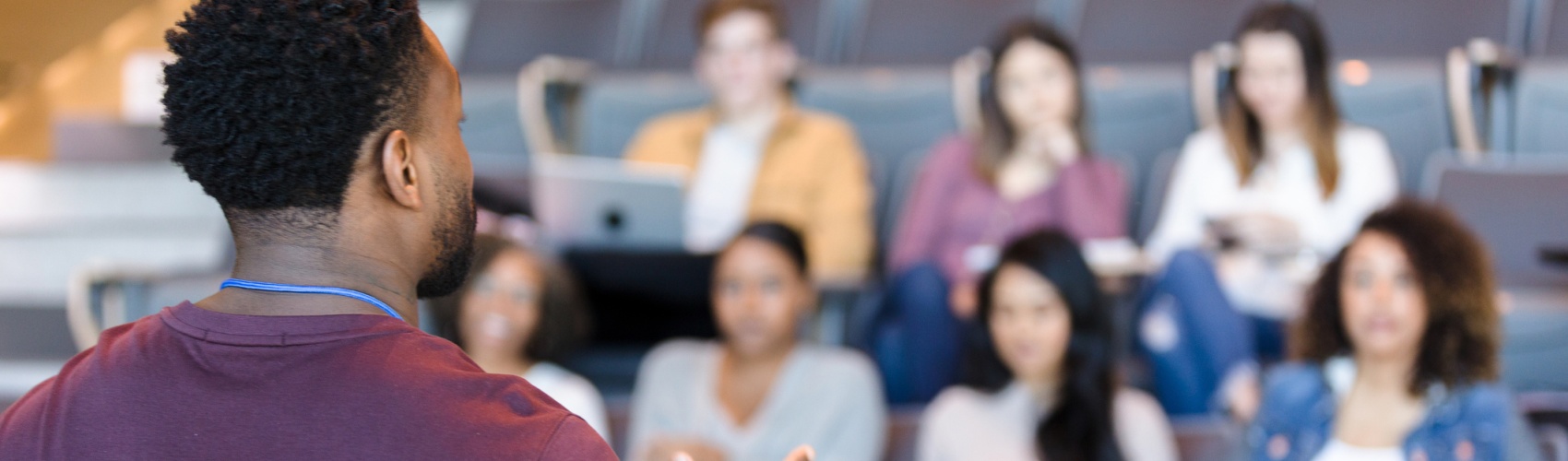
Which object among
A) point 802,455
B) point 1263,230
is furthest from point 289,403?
point 1263,230

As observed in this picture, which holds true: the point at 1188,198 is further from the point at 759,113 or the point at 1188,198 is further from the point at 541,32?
the point at 541,32

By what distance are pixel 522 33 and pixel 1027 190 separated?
1.78 metres

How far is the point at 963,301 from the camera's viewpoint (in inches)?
76.9

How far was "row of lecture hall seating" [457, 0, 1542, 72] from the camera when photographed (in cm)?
288

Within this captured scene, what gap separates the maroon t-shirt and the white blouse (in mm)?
1631

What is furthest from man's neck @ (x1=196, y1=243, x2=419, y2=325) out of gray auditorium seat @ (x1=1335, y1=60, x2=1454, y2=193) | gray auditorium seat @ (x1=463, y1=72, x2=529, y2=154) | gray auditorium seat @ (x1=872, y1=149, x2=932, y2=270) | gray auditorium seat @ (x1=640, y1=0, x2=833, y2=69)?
gray auditorium seat @ (x1=640, y1=0, x2=833, y2=69)

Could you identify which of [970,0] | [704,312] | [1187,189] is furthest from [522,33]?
[1187,189]

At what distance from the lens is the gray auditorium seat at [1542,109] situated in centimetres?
246

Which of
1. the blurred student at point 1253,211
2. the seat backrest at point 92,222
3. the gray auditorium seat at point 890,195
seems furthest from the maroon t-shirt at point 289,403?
the seat backrest at point 92,222

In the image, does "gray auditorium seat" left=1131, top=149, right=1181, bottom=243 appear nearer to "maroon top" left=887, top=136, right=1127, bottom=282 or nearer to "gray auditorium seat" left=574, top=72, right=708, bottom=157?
"maroon top" left=887, top=136, right=1127, bottom=282

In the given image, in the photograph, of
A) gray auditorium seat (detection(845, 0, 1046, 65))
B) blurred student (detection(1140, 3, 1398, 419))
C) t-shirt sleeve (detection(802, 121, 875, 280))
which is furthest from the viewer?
gray auditorium seat (detection(845, 0, 1046, 65))

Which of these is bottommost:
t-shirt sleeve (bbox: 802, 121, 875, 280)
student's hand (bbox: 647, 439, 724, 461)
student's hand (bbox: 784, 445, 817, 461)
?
student's hand (bbox: 647, 439, 724, 461)

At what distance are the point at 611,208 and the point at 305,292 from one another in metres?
1.41

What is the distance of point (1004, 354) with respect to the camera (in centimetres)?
176
